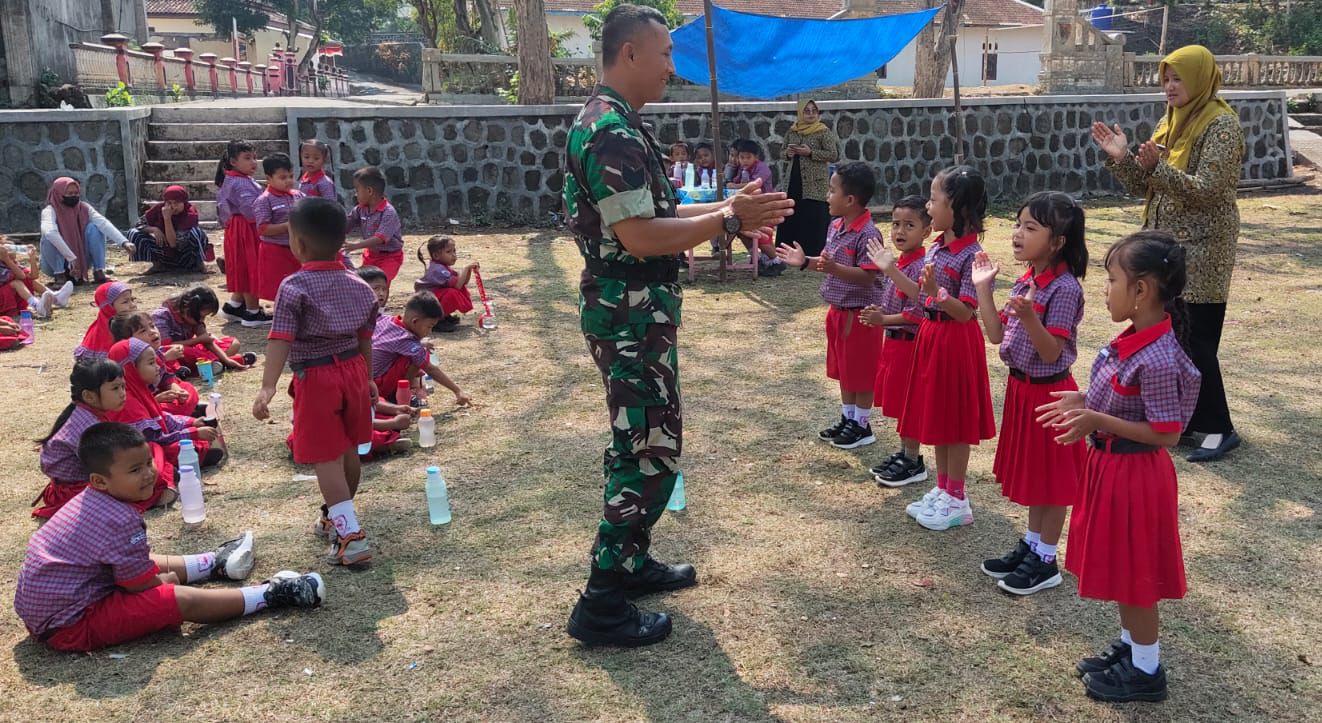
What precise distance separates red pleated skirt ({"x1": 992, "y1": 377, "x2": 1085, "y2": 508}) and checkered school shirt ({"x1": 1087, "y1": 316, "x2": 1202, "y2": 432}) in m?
0.65

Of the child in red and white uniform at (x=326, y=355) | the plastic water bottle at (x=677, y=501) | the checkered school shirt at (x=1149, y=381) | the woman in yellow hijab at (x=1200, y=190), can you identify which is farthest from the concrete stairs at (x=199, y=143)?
the checkered school shirt at (x=1149, y=381)

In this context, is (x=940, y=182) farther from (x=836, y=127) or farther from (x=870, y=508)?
(x=836, y=127)

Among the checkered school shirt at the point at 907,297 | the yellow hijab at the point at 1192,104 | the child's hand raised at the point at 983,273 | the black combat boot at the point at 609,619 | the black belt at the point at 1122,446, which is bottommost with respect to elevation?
the black combat boot at the point at 609,619

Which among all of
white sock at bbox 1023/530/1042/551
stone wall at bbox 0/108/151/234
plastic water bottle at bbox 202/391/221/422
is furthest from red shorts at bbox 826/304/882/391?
stone wall at bbox 0/108/151/234

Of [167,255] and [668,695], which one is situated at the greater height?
[167,255]

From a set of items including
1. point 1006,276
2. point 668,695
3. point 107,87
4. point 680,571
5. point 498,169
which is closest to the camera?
point 668,695

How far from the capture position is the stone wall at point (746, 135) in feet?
45.0

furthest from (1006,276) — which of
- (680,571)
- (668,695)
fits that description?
(668,695)

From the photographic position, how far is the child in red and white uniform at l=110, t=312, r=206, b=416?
218 inches

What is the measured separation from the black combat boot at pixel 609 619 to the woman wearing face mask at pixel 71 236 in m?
8.87

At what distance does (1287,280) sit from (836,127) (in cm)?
661

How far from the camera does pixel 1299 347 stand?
7410 mm

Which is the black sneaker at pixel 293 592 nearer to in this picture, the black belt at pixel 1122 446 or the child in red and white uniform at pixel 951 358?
the child in red and white uniform at pixel 951 358

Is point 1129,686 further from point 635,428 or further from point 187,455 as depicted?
point 187,455
